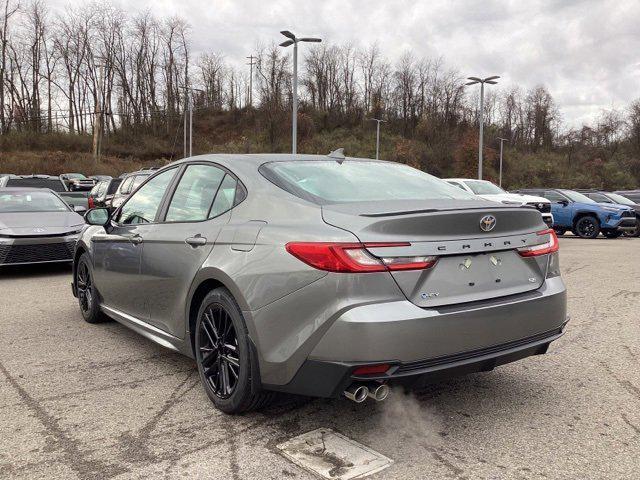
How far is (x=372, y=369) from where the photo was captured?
2.68 meters

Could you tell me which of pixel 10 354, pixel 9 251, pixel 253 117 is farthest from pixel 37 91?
pixel 10 354

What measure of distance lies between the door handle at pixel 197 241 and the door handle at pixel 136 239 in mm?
808

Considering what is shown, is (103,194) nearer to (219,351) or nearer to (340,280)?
(219,351)

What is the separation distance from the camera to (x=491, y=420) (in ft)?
10.8

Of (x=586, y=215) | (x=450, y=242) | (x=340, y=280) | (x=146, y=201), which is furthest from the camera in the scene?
(x=586, y=215)

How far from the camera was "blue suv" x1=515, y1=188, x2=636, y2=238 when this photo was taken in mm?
18109

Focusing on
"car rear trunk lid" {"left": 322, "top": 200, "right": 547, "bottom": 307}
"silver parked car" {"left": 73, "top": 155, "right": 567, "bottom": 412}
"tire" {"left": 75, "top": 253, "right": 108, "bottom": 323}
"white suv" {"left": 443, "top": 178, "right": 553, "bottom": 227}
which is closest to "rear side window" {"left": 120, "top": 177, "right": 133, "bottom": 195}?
"white suv" {"left": 443, "top": 178, "right": 553, "bottom": 227}

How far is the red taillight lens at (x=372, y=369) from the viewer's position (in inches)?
105

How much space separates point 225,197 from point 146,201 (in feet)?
4.24

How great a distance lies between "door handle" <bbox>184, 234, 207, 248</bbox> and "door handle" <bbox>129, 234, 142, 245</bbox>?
81 centimetres

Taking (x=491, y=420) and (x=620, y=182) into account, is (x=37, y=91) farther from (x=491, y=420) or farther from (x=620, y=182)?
(x=491, y=420)

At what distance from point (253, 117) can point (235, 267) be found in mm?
70334

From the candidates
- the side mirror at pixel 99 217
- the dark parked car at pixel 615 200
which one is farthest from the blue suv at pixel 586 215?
the side mirror at pixel 99 217

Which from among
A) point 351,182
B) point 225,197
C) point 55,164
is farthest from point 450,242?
point 55,164
